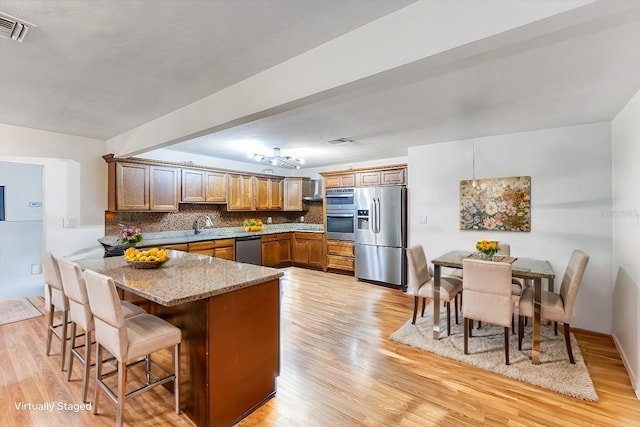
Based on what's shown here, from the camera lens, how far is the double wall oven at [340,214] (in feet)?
18.7

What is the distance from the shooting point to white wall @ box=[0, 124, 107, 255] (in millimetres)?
3613

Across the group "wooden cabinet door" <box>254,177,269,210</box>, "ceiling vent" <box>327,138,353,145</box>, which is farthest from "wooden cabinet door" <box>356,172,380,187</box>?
"wooden cabinet door" <box>254,177,269,210</box>

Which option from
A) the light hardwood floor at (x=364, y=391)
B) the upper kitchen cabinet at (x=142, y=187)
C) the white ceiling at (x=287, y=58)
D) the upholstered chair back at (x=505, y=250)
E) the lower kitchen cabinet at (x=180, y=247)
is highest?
the white ceiling at (x=287, y=58)

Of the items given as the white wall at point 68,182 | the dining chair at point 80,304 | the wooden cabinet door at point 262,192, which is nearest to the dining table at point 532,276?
the dining chair at point 80,304

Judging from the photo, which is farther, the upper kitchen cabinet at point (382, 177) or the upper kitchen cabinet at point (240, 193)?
the upper kitchen cabinet at point (240, 193)

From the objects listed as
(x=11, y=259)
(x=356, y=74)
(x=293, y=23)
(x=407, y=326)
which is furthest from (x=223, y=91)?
(x=11, y=259)

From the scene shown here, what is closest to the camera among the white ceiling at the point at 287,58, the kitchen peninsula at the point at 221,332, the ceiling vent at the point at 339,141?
the white ceiling at the point at 287,58

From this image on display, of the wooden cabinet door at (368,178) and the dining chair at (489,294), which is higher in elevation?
the wooden cabinet door at (368,178)

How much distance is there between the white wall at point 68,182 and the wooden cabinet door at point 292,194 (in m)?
3.43

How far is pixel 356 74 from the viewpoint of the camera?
163 cm

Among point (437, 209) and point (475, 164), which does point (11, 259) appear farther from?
point (475, 164)

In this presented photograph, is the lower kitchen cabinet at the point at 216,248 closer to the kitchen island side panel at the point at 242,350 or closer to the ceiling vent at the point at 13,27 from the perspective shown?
the kitchen island side panel at the point at 242,350

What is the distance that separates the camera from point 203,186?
521 centimetres

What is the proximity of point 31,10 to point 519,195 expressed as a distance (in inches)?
184
